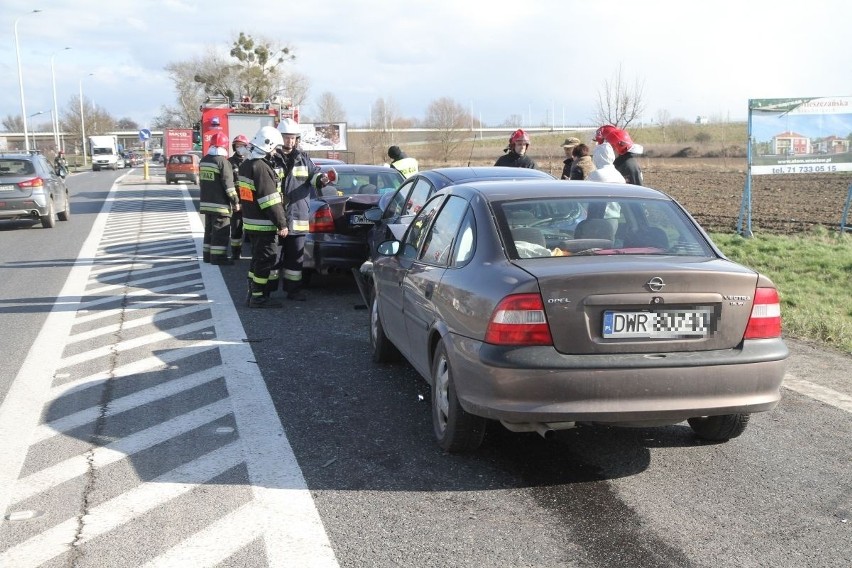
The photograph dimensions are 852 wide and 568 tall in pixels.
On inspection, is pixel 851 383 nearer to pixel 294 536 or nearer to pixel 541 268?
pixel 541 268

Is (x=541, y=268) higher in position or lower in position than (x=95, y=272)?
higher

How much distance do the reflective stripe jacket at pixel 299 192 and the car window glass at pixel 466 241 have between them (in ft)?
15.6

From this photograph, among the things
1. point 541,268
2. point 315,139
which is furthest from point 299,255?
point 315,139

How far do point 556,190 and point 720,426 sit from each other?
171 centimetres

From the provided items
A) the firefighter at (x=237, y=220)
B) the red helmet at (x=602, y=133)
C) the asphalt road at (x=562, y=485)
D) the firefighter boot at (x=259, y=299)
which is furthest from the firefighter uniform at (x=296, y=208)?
the red helmet at (x=602, y=133)

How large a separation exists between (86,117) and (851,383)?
367 feet

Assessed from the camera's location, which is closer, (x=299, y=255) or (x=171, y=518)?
(x=171, y=518)

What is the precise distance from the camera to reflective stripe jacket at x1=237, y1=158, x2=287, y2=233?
9336 millimetres

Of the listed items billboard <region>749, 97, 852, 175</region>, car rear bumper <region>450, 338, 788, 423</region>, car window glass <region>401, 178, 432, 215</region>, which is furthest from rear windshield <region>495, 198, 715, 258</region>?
billboard <region>749, 97, 852, 175</region>

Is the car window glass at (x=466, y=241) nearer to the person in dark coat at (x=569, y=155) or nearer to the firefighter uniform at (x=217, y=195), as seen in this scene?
the person in dark coat at (x=569, y=155)

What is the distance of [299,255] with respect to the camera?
991 cm

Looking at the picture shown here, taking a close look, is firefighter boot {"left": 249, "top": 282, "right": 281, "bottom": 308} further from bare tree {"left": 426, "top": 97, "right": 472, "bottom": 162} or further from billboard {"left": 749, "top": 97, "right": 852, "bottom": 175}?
bare tree {"left": 426, "top": 97, "right": 472, "bottom": 162}

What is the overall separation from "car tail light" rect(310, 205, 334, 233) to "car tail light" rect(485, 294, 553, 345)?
636 centimetres

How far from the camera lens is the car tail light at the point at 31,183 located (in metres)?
18.8
